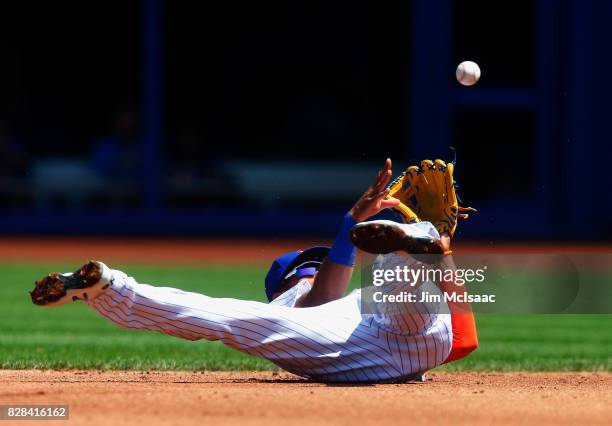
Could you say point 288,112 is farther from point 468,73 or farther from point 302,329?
point 302,329

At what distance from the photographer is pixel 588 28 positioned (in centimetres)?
1491

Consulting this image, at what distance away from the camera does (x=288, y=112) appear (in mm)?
17969

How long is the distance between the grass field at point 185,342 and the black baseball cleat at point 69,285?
1.53 meters

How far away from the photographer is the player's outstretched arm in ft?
19.3

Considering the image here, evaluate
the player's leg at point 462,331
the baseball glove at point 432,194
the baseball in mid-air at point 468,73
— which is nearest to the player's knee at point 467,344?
the player's leg at point 462,331

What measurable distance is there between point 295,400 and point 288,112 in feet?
42.4

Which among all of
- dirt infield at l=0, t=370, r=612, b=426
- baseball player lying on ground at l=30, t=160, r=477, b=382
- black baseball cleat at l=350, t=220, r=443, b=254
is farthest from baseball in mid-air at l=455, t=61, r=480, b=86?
black baseball cleat at l=350, t=220, r=443, b=254

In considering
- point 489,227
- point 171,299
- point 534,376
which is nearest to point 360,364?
point 171,299

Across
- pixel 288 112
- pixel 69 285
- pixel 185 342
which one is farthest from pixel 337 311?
pixel 288 112

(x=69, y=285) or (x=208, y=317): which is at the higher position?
(x=69, y=285)

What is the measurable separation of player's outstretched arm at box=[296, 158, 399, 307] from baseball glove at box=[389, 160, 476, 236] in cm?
11

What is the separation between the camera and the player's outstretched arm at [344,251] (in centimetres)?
587

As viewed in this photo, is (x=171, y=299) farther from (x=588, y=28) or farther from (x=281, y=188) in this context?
(x=281, y=188)

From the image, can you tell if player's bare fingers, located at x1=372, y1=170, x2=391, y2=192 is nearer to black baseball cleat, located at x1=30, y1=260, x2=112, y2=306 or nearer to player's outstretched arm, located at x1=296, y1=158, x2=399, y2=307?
player's outstretched arm, located at x1=296, y1=158, x2=399, y2=307
